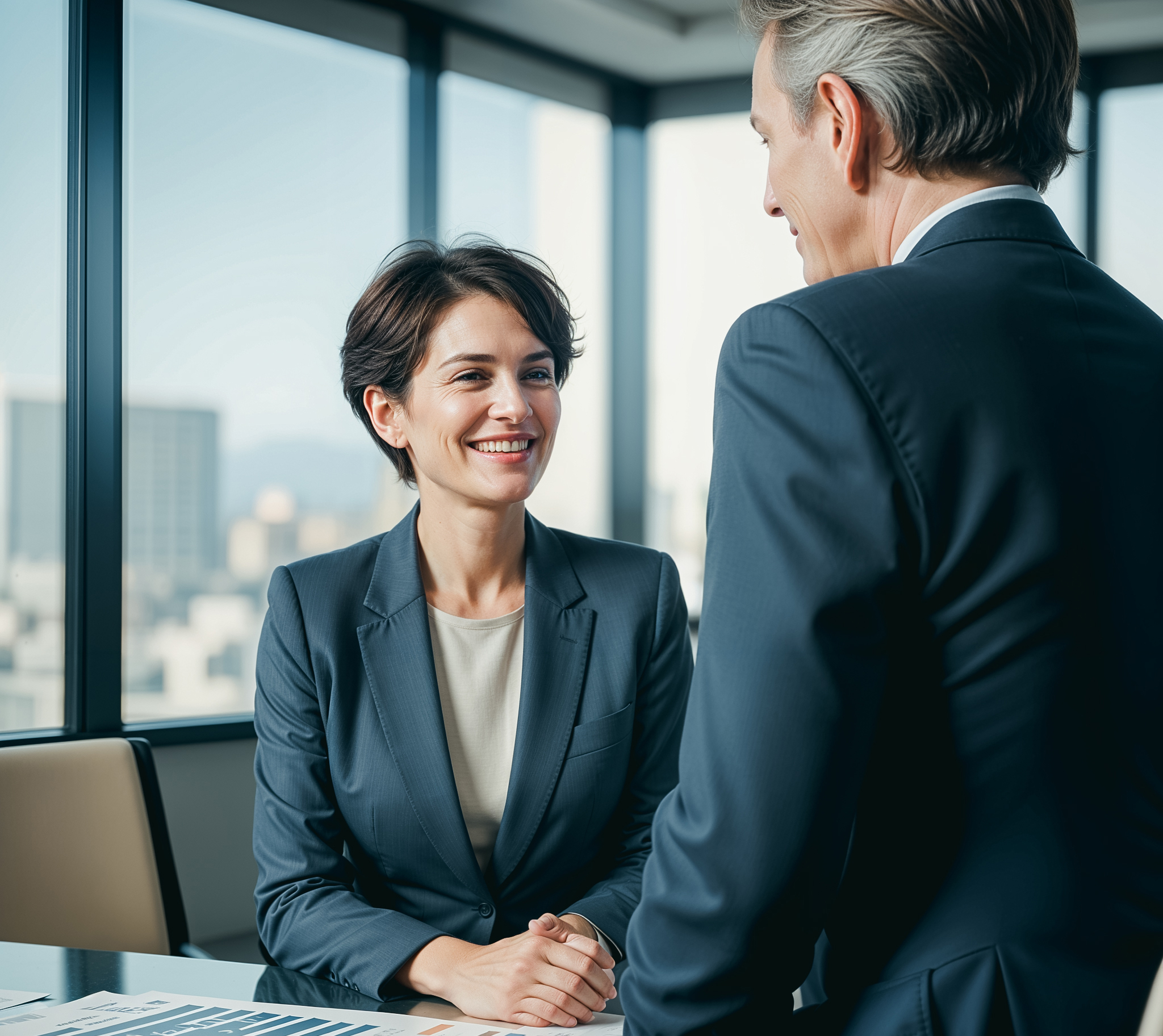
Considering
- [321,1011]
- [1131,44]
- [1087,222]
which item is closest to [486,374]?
[321,1011]

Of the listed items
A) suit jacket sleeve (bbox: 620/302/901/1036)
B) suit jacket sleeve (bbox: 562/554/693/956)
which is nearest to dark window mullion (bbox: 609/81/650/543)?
suit jacket sleeve (bbox: 562/554/693/956)

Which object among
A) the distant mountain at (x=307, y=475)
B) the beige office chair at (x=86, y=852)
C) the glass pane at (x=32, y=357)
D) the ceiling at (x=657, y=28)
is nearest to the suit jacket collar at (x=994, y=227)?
the beige office chair at (x=86, y=852)

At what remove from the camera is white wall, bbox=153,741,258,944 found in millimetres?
3172

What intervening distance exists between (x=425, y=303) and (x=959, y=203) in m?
1.20

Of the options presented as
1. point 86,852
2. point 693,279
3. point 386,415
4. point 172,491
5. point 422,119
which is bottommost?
point 86,852

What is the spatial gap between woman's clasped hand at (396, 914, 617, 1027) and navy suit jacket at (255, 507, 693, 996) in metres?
0.13

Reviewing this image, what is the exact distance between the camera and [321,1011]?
1.18m

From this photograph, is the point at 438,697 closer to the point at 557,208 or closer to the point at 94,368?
the point at 94,368

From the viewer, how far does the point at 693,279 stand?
4656 mm

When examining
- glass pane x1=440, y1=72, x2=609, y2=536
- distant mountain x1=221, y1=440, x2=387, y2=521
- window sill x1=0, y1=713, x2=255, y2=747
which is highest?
glass pane x1=440, y1=72, x2=609, y2=536

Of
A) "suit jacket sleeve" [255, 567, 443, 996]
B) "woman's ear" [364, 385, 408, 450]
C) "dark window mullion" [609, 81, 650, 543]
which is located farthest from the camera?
"dark window mullion" [609, 81, 650, 543]

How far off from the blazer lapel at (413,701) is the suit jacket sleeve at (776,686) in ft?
2.88

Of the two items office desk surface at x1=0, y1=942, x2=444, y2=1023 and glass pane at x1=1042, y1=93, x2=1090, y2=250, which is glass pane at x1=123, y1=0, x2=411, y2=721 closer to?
office desk surface at x1=0, y1=942, x2=444, y2=1023

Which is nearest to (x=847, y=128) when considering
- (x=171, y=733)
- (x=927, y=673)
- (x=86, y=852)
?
(x=927, y=673)
